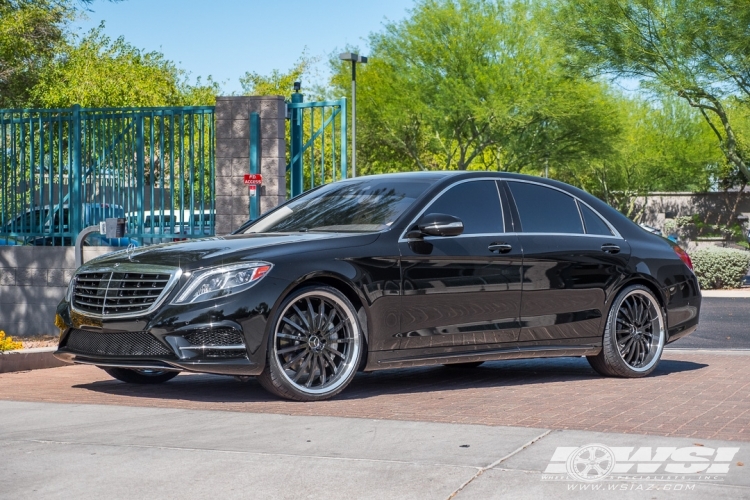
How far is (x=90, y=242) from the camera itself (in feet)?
49.4

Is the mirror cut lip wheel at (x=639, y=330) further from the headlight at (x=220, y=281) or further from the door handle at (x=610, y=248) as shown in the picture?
the headlight at (x=220, y=281)

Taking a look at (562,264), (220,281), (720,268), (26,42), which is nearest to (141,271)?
(220,281)

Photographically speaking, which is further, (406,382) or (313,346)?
(406,382)

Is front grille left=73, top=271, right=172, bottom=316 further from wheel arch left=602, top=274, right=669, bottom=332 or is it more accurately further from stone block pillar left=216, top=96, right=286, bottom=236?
stone block pillar left=216, top=96, right=286, bottom=236

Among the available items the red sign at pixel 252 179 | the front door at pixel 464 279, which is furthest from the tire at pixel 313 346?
the red sign at pixel 252 179

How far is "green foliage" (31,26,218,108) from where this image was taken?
4478 centimetres

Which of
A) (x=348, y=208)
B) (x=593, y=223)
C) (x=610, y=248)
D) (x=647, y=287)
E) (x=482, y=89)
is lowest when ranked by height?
(x=647, y=287)

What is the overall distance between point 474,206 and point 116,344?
2818mm

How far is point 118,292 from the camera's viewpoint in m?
7.94

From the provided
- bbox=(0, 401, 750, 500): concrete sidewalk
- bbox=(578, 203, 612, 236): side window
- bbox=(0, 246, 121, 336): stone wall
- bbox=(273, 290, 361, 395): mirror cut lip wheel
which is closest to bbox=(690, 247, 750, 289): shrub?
bbox=(0, 246, 121, 336): stone wall

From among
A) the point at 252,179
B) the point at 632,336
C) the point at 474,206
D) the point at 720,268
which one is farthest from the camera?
the point at 720,268

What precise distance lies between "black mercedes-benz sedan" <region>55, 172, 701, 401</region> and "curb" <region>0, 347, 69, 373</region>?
186 centimetres

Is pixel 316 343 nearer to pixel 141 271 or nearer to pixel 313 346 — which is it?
pixel 313 346

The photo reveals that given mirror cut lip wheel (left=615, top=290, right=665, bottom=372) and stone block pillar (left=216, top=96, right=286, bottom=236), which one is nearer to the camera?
mirror cut lip wheel (left=615, top=290, right=665, bottom=372)
